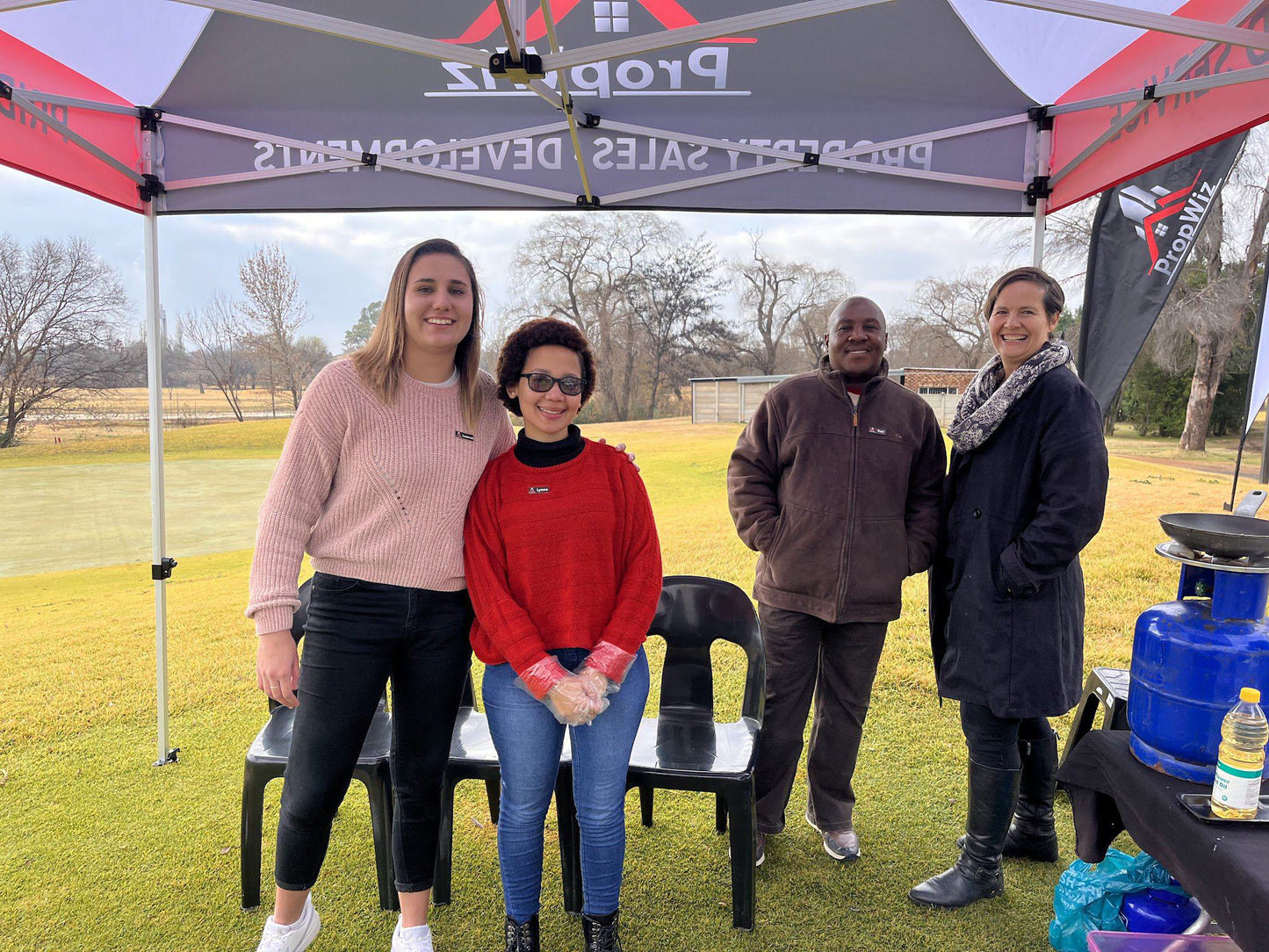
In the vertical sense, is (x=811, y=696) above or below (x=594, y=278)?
below

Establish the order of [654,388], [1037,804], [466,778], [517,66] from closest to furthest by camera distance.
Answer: [517,66] < [466,778] < [1037,804] < [654,388]

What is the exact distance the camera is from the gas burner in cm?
130

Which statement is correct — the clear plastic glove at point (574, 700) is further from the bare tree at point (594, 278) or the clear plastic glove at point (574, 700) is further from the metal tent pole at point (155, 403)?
the bare tree at point (594, 278)

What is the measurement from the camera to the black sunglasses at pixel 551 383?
1578 mm

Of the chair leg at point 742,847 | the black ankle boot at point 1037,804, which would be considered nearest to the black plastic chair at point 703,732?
the chair leg at point 742,847

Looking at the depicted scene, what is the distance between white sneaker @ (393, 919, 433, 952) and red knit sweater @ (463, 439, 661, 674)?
0.71 metres

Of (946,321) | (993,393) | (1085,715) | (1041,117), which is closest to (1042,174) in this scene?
(1041,117)

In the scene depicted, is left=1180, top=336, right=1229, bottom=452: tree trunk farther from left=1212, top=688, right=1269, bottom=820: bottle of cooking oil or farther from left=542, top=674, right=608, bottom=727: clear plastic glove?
left=542, top=674, right=608, bottom=727: clear plastic glove

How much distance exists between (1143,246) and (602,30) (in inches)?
75.6

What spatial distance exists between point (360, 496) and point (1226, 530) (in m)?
1.74

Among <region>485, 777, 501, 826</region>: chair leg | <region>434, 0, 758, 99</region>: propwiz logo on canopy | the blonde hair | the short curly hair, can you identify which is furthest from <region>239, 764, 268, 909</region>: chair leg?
<region>434, 0, 758, 99</region>: propwiz logo on canopy

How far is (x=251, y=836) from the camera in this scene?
192 cm

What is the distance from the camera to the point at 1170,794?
131cm

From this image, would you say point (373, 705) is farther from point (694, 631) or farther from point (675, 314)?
point (675, 314)
